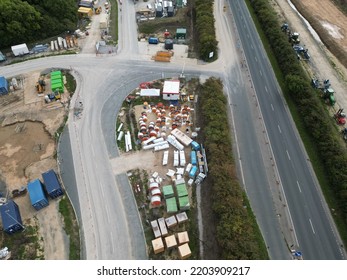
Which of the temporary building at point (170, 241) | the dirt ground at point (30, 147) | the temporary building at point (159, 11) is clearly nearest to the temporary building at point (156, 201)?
the temporary building at point (170, 241)

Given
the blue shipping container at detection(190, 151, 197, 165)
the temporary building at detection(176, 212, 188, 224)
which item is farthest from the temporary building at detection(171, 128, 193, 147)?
the temporary building at detection(176, 212, 188, 224)

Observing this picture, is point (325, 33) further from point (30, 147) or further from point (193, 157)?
point (30, 147)

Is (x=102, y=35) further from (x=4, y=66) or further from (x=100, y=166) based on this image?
(x=100, y=166)

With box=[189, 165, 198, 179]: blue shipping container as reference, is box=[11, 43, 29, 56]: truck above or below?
above

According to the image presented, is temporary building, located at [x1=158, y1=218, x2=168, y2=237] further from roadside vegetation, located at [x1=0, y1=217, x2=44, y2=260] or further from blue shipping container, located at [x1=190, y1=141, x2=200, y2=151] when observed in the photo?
roadside vegetation, located at [x1=0, y1=217, x2=44, y2=260]

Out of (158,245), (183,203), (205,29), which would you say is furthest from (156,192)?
(205,29)

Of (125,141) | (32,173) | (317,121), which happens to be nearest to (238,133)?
(317,121)

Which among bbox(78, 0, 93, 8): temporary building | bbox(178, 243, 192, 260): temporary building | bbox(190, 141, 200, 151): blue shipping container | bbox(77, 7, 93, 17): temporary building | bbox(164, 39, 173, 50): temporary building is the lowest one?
bbox(178, 243, 192, 260): temporary building
